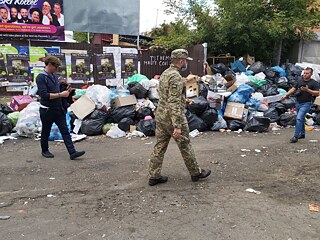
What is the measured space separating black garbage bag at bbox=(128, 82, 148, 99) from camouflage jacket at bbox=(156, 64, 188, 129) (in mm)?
3692

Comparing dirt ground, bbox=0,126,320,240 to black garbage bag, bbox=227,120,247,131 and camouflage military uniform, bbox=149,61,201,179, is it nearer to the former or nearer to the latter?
camouflage military uniform, bbox=149,61,201,179

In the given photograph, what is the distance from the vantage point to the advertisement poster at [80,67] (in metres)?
10.9

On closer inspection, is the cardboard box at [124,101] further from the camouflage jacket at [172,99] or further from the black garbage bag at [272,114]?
the camouflage jacket at [172,99]

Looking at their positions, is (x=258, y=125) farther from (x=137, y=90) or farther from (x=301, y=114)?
(x=137, y=90)

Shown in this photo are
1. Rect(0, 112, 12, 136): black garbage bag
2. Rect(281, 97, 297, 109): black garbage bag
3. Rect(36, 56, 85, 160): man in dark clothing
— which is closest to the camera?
Rect(36, 56, 85, 160): man in dark clothing

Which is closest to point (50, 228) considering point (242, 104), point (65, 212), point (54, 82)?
point (65, 212)

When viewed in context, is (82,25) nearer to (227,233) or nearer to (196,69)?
(196,69)

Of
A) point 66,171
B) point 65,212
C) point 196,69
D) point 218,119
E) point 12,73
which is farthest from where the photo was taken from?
point 196,69

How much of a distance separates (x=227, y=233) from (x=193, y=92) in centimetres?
524

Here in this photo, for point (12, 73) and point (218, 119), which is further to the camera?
point (12, 73)

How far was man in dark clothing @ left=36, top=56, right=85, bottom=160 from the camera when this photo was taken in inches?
196

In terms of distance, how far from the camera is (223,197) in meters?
3.89

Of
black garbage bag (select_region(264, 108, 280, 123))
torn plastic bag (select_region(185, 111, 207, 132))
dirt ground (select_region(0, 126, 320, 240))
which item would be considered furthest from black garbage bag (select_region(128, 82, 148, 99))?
black garbage bag (select_region(264, 108, 280, 123))

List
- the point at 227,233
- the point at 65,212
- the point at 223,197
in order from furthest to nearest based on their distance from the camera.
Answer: the point at 223,197, the point at 65,212, the point at 227,233
